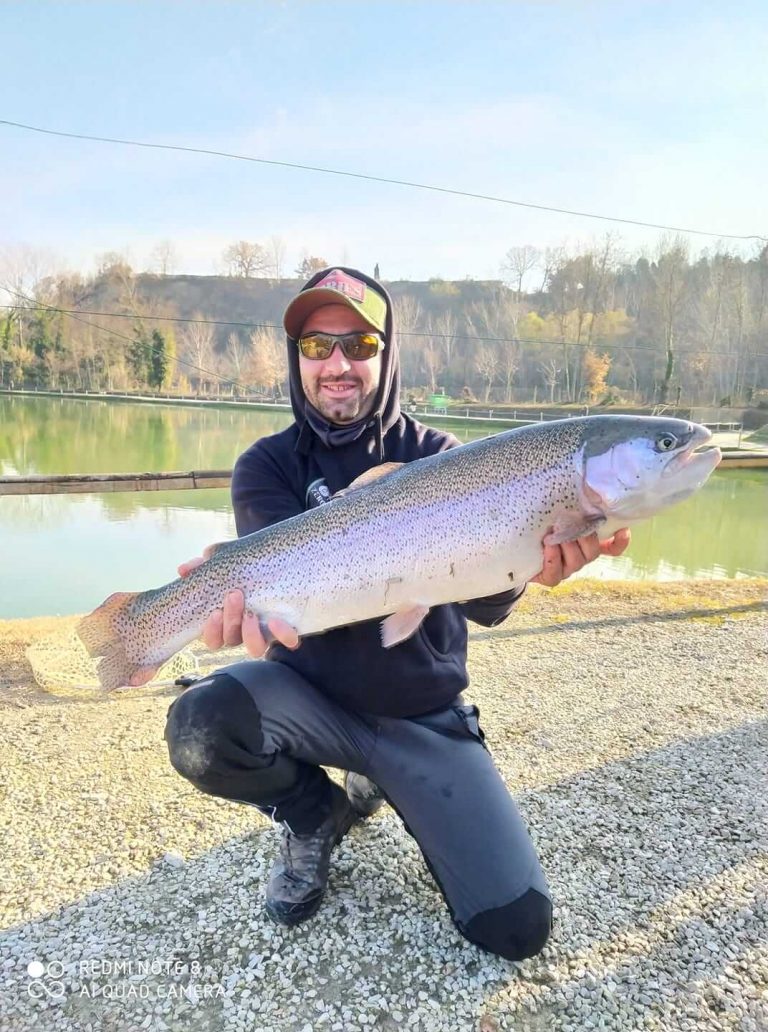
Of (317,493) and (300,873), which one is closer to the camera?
(300,873)

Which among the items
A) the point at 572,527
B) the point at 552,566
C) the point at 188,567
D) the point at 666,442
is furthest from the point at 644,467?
the point at 188,567

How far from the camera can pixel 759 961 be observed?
7.13 ft

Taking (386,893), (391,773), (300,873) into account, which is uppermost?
(391,773)

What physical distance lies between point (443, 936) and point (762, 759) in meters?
2.20

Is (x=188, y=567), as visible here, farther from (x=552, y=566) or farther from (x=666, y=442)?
(x=666, y=442)

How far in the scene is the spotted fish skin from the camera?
2.33 metres

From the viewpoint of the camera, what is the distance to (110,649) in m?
2.59

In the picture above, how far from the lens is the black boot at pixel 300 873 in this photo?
2.31 meters

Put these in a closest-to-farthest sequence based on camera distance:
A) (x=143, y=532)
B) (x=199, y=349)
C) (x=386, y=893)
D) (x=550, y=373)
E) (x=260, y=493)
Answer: (x=386, y=893)
(x=260, y=493)
(x=143, y=532)
(x=550, y=373)
(x=199, y=349)

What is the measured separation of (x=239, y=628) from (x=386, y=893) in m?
1.13

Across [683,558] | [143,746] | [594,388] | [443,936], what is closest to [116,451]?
[683,558]

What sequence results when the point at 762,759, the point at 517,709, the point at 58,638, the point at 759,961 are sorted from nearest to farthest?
1. the point at 759,961
2. the point at 762,759
3. the point at 517,709
4. the point at 58,638

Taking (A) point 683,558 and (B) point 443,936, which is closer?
(B) point 443,936

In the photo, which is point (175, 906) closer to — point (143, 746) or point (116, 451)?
point (143, 746)
